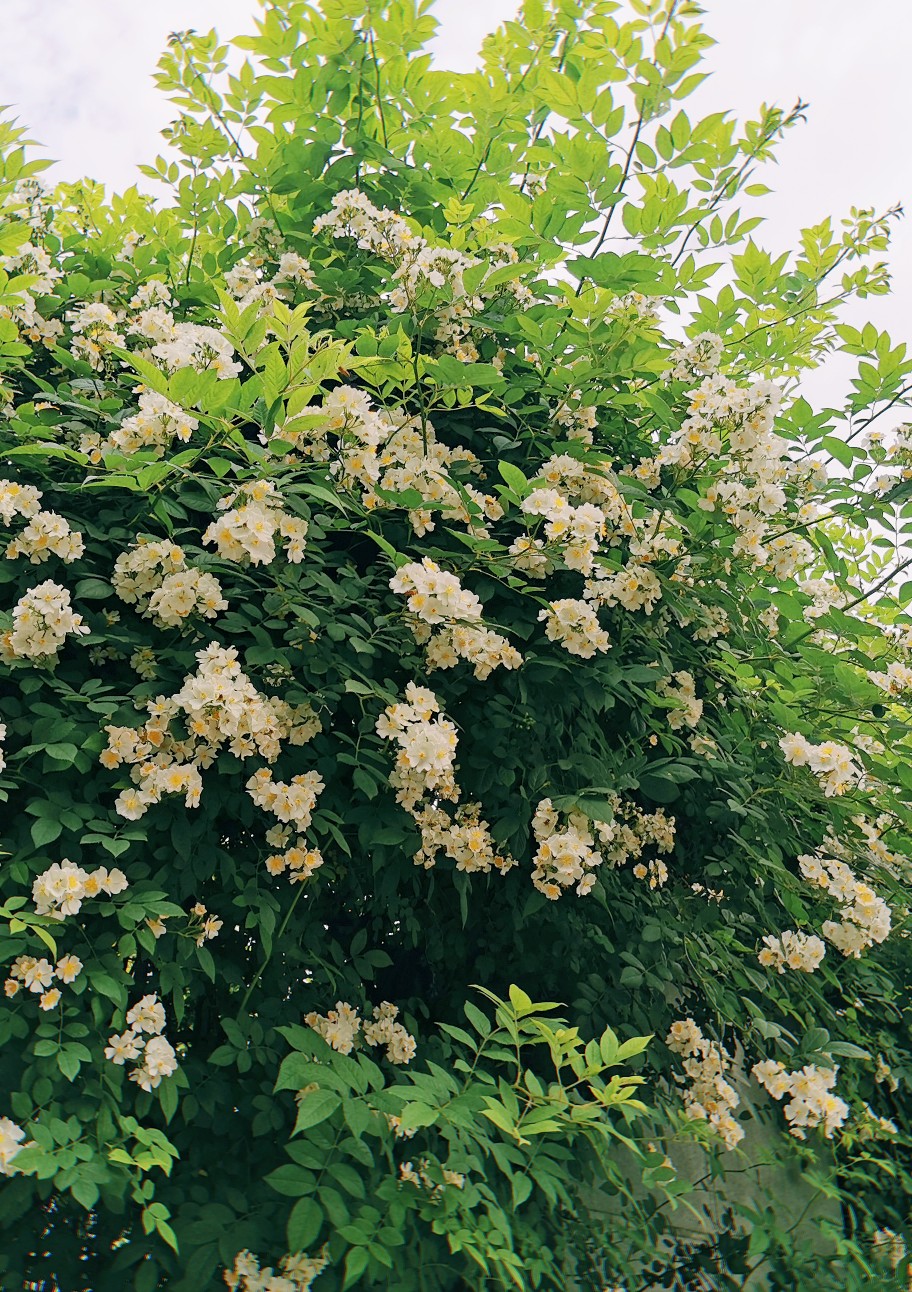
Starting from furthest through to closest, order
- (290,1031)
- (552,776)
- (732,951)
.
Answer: (732,951) < (552,776) < (290,1031)

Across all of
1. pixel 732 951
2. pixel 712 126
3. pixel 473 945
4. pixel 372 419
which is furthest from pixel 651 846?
pixel 712 126

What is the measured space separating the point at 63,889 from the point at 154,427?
0.78 m

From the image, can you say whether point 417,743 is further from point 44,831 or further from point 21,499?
point 21,499

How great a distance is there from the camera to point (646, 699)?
223 centimetres

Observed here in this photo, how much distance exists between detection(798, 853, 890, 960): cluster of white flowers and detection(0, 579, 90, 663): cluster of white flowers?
1.77 m

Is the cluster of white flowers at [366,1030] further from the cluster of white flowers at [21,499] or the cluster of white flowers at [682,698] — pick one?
the cluster of white flowers at [21,499]


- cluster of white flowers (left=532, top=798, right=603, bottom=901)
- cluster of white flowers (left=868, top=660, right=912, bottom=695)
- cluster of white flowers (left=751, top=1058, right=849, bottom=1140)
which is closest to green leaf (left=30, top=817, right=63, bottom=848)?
cluster of white flowers (left=532, top=798, right=603, bottom=901)

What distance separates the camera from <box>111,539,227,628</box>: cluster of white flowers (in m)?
1.66

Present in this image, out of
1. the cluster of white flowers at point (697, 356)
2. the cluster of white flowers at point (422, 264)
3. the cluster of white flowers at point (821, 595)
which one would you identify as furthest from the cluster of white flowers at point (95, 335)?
the cluster of white flowers at point (821, 595)

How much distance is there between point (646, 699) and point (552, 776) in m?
0.31

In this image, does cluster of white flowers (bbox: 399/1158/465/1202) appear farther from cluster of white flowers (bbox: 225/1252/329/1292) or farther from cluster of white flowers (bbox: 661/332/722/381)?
cluster of white flowers (bbox: 661/332/722/381)

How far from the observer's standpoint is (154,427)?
1.68 m

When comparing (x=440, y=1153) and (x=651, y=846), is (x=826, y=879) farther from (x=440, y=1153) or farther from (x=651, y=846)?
(x=440, y=1153)

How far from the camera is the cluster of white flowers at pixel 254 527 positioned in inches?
64.1
